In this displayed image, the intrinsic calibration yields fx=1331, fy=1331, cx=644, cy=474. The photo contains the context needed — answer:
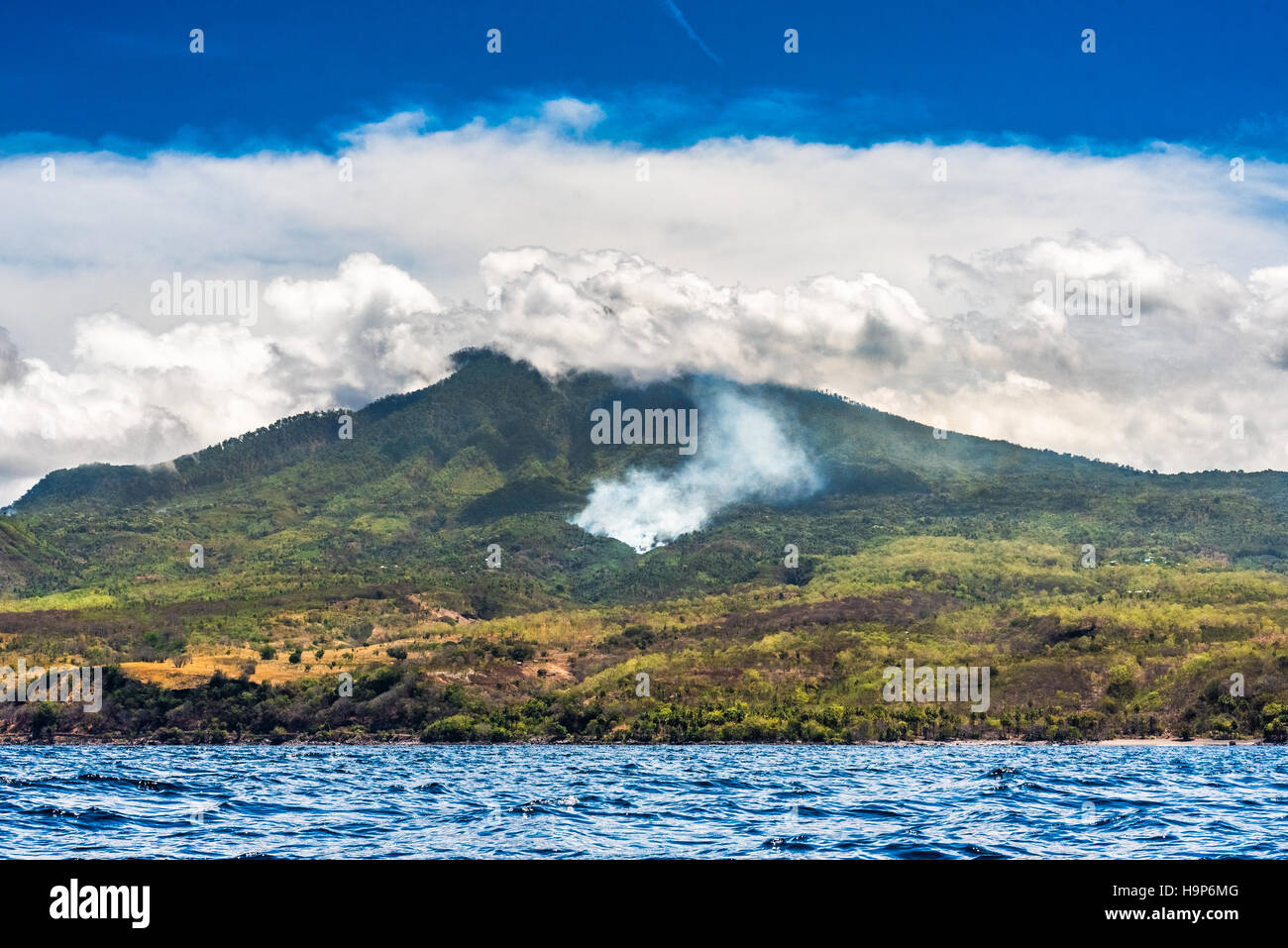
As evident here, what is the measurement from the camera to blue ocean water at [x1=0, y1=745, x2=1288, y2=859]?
3244cm

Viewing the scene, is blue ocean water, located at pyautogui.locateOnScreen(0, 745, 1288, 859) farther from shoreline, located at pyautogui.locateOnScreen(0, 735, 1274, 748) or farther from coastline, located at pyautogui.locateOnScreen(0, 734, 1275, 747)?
coastline, located at pyautogui.locateOnScreen(0, 734, 1275, 747)

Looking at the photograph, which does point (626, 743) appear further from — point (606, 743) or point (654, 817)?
point (654, 817)

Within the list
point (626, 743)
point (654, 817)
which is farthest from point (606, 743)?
point (654, 817)

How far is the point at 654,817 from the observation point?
42.7 m

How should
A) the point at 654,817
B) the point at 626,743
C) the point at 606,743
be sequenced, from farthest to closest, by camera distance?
the point at 606,743, the point at 626,743, the point at 654,817

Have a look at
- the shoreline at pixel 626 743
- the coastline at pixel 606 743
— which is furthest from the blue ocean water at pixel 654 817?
the coastline at pixel 606 743

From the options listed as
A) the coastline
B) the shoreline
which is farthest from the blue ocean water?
the coastline

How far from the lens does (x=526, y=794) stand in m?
58.9

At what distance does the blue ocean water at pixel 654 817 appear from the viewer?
32.4 meters

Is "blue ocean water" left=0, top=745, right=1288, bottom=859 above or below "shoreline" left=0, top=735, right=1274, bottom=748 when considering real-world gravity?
above
